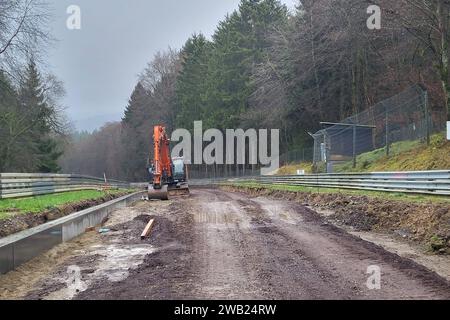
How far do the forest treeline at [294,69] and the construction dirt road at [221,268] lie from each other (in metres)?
15.1

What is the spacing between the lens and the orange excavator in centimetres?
2661

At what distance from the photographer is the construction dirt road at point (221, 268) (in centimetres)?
677

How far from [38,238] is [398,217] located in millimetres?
9354

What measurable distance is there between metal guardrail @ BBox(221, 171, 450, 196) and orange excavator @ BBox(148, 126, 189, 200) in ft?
27.3

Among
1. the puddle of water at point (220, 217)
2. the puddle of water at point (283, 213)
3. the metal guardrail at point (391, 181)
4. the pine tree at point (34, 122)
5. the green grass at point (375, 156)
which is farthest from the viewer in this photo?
the pine tree at point (34, 122)

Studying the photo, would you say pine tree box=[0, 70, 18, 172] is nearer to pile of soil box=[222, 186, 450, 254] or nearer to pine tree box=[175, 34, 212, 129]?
pile of soil box=[222, 186, 450, 254]

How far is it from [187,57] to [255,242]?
239 ft

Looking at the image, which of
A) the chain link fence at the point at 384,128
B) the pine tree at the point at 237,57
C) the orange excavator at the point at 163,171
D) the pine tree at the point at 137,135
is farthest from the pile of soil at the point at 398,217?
the pine tree at the point at 137,135

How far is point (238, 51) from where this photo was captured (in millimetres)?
63094

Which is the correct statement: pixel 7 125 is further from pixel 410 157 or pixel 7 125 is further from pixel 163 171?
pixel 410 157

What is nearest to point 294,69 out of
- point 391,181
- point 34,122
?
point 34,122

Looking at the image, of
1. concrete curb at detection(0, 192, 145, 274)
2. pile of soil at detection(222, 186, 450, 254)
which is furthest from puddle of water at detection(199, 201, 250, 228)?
concrete curb at detection(0, 192, 145, 274)

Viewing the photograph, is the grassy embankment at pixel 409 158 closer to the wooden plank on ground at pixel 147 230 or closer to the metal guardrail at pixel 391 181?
the metal guardrail at pixel 391 181

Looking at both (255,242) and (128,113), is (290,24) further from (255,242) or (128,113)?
(128,113)
